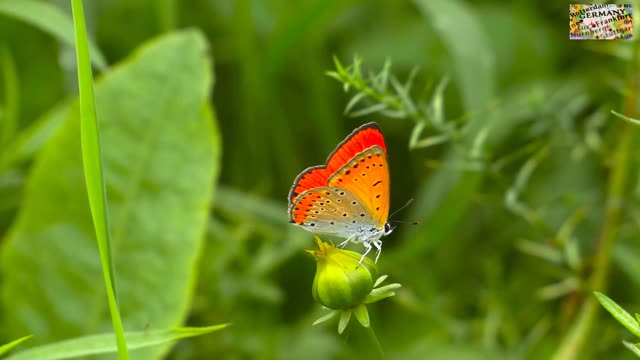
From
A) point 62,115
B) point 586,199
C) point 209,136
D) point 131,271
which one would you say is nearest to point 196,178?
point 209,136

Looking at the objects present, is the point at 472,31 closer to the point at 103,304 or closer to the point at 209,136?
the point at 209,136

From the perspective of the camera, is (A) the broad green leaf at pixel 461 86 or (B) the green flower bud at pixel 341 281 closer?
(B) the green flower bud at pixel 341 281

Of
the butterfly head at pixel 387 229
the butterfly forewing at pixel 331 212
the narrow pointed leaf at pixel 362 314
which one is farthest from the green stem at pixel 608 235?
the narrow pointed leaf at pixel 362 314

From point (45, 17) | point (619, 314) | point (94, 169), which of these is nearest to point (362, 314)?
point (619, 314)

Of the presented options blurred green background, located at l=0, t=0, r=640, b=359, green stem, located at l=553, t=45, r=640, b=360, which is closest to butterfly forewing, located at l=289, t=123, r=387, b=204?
blurred green background, located at l=0, t=0, r=640, b=359

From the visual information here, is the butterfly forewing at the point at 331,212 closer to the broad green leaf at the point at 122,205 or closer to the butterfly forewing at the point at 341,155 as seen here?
the butterfly forewing at the point at 341,155

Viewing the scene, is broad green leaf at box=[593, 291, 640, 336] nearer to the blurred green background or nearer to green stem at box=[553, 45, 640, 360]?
the blurred green background

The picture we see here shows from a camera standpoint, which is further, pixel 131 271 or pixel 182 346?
pixel 182 346
